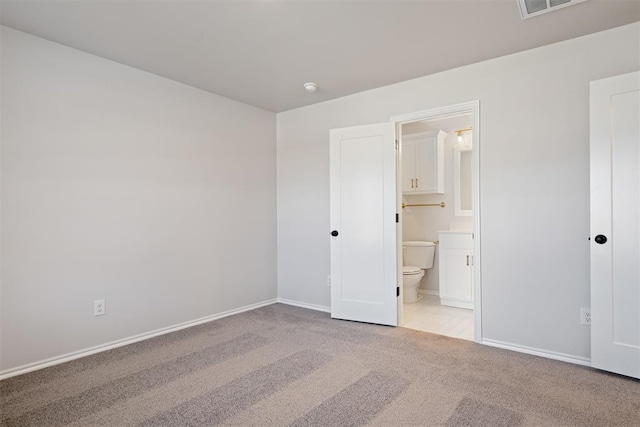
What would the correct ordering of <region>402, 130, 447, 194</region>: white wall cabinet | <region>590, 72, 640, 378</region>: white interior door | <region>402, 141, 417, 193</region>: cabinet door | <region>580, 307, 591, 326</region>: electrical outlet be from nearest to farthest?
<region>590, 72, 640, 378</region>: white interior door, <region>580, 307, 591, 326</region>: electrical outlet, <region>402, 130, 447, 194</region>: white wall cabinet, <region>402, 141, 417, 193</region>: cabinet door

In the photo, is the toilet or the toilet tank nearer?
the toilet

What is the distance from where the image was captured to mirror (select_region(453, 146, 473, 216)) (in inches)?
190

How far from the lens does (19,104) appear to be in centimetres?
243

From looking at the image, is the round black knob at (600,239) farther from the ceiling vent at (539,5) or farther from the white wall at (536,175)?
the ceiling vent at (539,5)

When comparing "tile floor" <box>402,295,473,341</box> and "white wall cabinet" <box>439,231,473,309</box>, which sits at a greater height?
"white wall cabinet" <box>439,231,473,309</box>

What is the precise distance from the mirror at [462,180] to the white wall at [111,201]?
108 inches

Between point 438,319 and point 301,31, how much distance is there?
301 centimetres

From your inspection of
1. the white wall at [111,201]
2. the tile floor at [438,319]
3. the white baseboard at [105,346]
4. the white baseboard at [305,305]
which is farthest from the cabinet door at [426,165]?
the white baseboard at [105,346]

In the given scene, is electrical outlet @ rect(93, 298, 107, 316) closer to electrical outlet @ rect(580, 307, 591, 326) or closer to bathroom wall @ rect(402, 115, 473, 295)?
electrical outlet @ rect(580, 307, 591, 326)

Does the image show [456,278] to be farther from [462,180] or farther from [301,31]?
[301,31]

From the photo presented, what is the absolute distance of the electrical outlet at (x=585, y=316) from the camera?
2504 millimetres

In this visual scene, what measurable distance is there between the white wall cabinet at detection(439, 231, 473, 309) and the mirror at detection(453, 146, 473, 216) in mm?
701

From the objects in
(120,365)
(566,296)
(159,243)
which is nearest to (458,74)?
(566,296)

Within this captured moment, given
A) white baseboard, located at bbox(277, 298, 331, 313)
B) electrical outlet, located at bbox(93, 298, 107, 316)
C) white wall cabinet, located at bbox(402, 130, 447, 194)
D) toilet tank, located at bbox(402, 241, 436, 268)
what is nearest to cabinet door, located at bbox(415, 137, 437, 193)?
white wall cabinet, located at bbox(402, 130, 447, 194)
